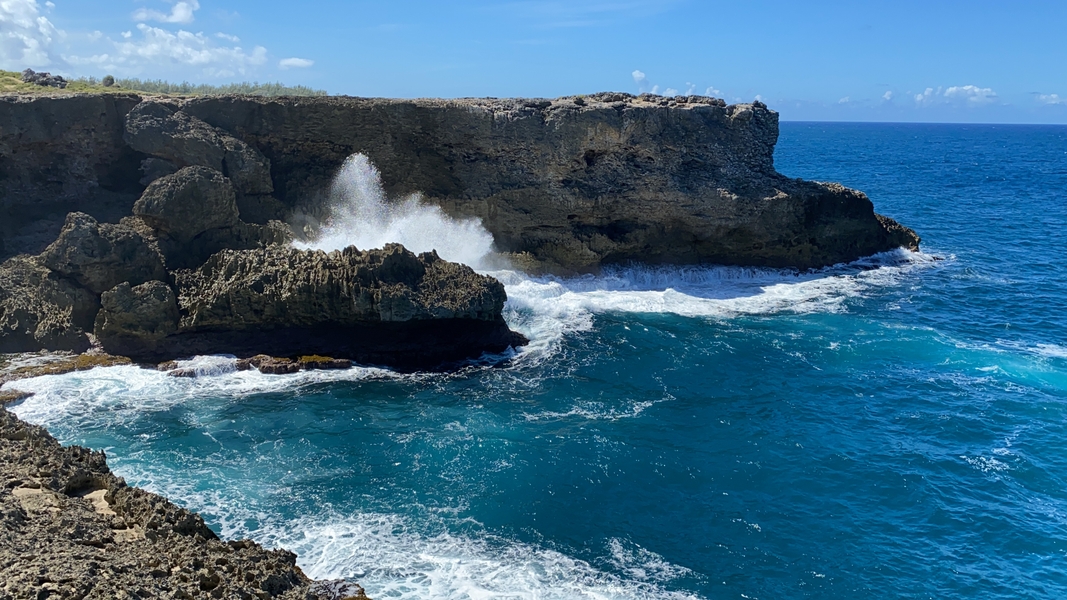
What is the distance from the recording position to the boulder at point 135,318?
2658cm

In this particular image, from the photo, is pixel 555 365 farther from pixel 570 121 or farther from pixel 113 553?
pixel 113 553

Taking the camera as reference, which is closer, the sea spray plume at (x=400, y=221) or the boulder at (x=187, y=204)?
the boulder at (x=187, y=204)

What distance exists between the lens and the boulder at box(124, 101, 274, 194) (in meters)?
32.6

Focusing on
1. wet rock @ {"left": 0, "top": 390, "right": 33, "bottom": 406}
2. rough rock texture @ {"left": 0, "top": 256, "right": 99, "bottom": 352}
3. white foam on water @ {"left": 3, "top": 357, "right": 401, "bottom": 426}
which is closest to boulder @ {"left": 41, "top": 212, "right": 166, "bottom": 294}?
rough rock texture @ {"left": 0, "top": 256, "right": 99, "bottom": 352}

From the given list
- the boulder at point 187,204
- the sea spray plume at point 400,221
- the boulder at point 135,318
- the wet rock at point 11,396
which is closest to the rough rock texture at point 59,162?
the boulder at point 187,204

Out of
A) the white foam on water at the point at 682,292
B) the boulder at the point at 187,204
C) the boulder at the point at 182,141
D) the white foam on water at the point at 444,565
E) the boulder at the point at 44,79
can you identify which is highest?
the boulder at the point at 44,79

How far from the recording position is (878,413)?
24.5 m

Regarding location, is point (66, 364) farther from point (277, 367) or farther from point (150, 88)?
point (150, 88)

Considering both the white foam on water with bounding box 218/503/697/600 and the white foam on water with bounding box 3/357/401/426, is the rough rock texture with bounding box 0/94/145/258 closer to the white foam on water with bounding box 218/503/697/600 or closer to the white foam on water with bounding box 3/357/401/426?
the white foam on water with bounding box 3/357/401/426

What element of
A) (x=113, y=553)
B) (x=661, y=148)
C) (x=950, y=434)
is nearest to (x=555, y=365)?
(x=950, y=434)

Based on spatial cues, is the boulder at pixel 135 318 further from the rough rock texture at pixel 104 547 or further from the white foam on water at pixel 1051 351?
the white foam on water at pixel 1051 351

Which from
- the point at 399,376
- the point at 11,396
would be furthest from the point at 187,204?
the point at 399,376

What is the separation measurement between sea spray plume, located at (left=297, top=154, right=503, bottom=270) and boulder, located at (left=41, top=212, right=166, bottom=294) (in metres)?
9.42

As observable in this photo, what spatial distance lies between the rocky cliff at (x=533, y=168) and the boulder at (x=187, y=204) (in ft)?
12.1
